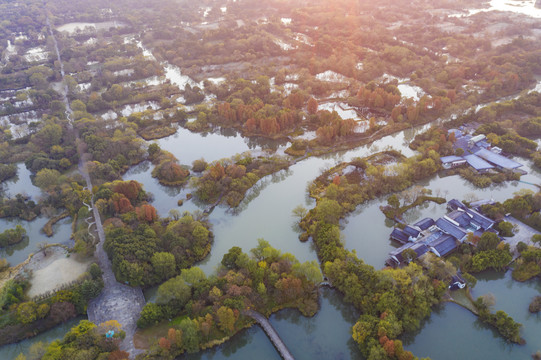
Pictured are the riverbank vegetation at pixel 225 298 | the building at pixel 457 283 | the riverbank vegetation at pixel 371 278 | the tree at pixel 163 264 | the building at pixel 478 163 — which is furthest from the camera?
the building at pixel 478 163

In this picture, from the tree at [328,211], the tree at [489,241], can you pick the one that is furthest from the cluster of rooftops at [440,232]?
the tree at [328,211]

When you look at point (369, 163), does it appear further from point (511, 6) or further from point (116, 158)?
point (511, 6)

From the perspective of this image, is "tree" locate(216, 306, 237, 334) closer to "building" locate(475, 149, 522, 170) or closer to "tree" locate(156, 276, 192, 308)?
"tree" locate(156, 276, 192, 308)

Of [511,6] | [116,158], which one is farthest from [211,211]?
[511,6]

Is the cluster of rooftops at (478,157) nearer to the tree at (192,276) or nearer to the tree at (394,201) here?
the tree at (394,201)

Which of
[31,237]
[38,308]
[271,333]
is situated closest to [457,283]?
[271,333]

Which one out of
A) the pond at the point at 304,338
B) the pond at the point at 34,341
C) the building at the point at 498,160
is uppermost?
the building at the point at 498,160

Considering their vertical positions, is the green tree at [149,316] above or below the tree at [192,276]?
below
